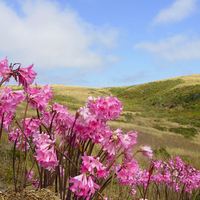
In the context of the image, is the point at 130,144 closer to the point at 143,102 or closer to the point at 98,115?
the point at 98,115

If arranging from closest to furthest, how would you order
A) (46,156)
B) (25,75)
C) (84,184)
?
(84,184) → (25,75) → (46,156)

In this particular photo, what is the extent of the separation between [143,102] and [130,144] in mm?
55558

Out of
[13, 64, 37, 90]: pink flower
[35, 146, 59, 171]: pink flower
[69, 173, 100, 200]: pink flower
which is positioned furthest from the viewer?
[35, 146, 59, 171]: pink flower

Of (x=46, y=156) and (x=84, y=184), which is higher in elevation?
(x=46, y=156)

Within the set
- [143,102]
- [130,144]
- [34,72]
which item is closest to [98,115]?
[130,144]

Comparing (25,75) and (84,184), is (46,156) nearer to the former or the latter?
(84,184)

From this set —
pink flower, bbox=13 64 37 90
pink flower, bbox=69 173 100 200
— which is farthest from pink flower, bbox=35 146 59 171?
pink flower, bbox=13 64 37 90

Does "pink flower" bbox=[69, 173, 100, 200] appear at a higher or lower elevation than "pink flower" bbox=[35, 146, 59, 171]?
lower

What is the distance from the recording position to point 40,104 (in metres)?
2.09

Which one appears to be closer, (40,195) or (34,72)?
(34,72)

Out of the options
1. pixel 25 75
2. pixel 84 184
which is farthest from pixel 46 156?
pixel 25 75

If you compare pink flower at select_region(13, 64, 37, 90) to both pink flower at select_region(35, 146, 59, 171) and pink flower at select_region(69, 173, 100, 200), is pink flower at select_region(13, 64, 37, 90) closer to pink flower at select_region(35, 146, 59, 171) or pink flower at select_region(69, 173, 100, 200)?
pink flower at select_region(35, 146, 59, 171)

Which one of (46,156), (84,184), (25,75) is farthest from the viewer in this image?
(46,156)

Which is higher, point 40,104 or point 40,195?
point 40,104
